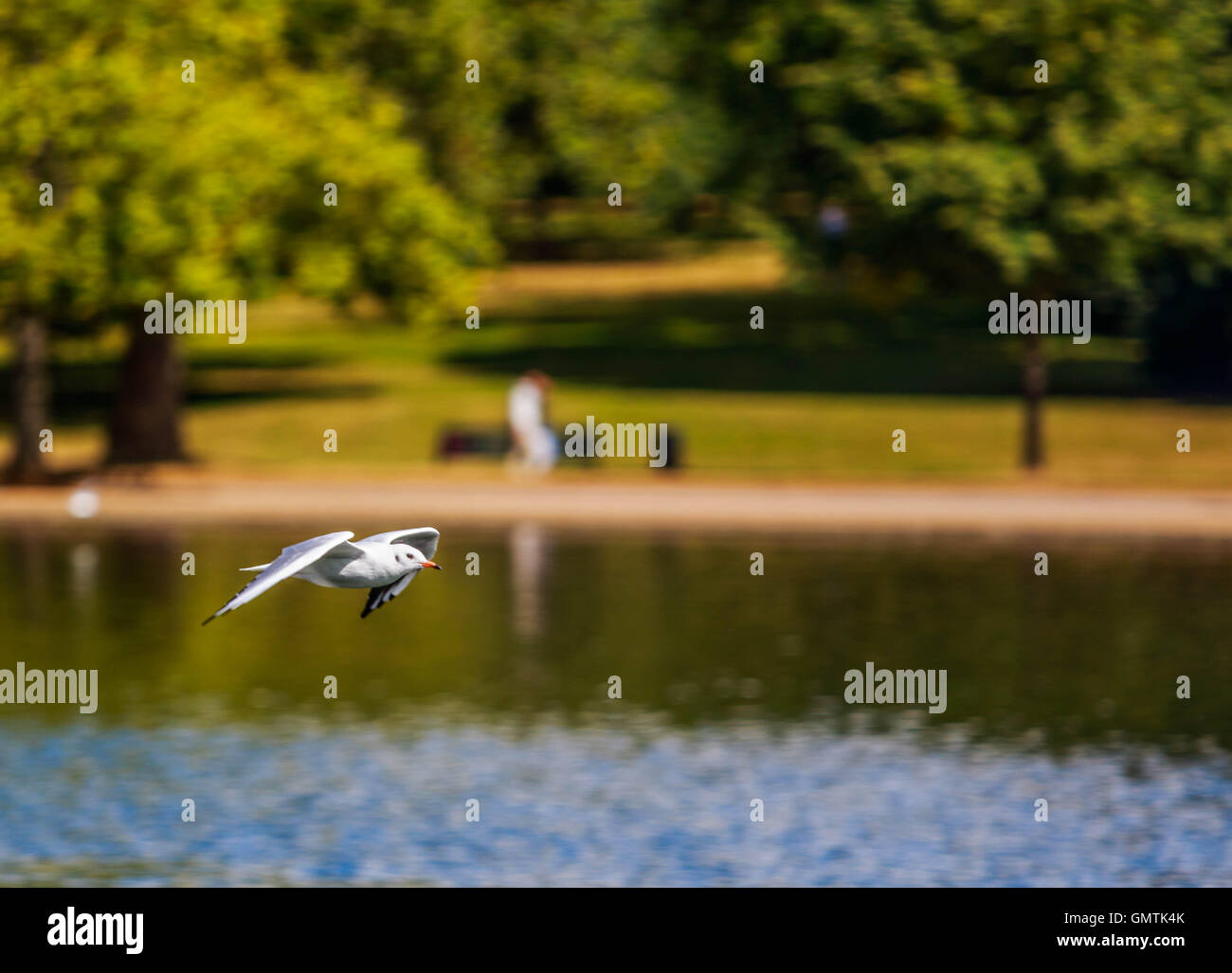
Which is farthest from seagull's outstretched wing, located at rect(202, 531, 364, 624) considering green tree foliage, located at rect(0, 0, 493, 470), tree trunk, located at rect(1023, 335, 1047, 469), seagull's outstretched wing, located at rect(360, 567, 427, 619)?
tree trunk, located at rect(1023, 335, 1047, 469)

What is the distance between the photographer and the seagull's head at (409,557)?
10.2 metres

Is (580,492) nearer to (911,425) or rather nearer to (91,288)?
(91,288)

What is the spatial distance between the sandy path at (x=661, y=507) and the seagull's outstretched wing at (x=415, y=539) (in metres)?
24.1

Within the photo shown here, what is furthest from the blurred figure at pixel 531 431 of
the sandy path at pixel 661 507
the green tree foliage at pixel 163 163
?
the green tree foliage at pixel 163 163

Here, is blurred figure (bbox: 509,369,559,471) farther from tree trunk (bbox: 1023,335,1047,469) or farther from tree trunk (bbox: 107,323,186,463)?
Result: tree trunk (bbox: 1023,335,1047,469)

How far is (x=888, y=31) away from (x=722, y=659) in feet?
74.0

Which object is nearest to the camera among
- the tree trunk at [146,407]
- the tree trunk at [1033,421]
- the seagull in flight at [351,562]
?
the seagull in flight at [351,562]

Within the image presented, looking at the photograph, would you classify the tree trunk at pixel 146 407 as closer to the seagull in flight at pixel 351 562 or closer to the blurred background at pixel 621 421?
the blurred background at pixel 621 421

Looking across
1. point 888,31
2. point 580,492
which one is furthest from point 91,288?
point 888,31

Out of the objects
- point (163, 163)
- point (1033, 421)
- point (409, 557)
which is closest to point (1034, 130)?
point (1033, 421)

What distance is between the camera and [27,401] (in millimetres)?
41156
